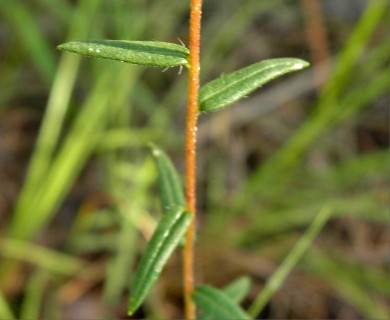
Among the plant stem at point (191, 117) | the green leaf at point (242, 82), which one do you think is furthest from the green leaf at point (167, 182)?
the green leaf at point (242, 82)

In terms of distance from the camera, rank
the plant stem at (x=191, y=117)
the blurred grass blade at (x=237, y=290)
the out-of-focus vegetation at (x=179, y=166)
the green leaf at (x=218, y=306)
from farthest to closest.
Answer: the out-of-focus vegetation at (x=179, y=166) < the blurred grass blade at (x=237, y=290) < the green leaf at (x=218, y=306) < the plant stem at (x=191, y=117)

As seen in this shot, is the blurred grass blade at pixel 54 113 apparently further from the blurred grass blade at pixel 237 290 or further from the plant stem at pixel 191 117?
the plant stem at pixel 191 117

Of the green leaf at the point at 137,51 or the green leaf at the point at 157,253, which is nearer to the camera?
the green leaf at the point at 137,51

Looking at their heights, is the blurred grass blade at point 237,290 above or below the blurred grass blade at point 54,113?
below

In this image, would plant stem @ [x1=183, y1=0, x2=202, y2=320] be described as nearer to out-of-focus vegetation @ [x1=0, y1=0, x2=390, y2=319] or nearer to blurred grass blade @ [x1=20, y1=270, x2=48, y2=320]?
out-of-focus vegetation @ [x1=0, y1=0, x2=390, y2=319]

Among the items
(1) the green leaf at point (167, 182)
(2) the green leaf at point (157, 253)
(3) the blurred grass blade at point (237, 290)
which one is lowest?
(3) the blurred grass blade at point (237, 290)

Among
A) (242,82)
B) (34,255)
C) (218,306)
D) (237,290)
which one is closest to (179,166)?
(34,255)
